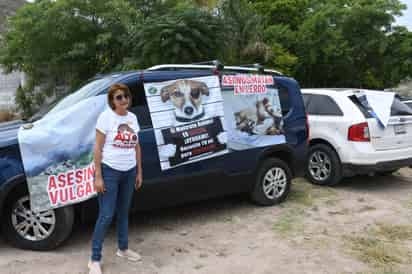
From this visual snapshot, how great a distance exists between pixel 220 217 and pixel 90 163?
6.88 ft

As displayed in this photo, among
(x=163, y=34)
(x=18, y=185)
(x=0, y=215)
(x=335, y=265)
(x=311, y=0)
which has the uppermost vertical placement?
(x=311, y=0)

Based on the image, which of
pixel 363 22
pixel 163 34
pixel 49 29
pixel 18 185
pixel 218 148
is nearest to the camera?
pixel 18 185

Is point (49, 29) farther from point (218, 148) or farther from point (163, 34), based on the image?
point (218, 148)

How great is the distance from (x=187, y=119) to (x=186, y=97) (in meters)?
0.27

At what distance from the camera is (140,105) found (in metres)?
5.00

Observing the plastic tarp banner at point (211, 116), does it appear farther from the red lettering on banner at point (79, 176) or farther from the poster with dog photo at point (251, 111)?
the red lettering on banner at point (79, 176)

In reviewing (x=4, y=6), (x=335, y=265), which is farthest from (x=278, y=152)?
(x=4, y=6)

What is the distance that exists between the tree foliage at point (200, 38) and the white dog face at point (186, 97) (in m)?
4.45

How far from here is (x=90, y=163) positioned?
443 cm

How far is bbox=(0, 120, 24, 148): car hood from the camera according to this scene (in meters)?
4.28

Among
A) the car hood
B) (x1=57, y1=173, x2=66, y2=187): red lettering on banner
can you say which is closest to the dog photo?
(x1=57, y1=173, x2=66, y2=187): red lettering on banner

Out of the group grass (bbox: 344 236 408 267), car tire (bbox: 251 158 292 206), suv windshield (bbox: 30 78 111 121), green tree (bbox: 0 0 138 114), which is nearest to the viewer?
grass (bbox: 344 236 408 267)

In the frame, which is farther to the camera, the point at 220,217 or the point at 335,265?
the point at 220,217

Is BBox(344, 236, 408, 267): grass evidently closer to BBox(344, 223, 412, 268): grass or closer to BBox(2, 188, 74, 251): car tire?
BBox(344, 223, 412, 268): grass
